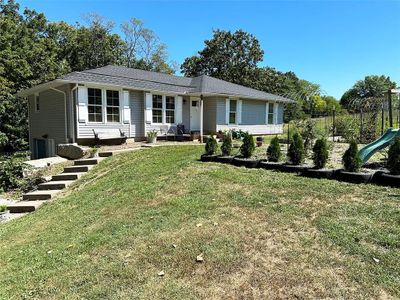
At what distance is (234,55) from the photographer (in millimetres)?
34688

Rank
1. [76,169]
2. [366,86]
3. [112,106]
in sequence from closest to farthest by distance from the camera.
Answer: [76,169] → [112,106] → [366,86]

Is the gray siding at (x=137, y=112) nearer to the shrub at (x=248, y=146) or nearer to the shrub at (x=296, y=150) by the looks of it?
the shrub at (x=248, y=146)

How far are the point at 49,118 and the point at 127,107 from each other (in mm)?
3840

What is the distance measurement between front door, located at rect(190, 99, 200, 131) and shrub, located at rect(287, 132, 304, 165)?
10488 mm

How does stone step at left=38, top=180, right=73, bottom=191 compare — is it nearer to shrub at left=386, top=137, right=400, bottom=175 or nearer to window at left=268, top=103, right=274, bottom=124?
shrub at left=386, top=137, right=400, bottom=175

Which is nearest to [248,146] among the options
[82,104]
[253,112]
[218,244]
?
Result: [218,244]

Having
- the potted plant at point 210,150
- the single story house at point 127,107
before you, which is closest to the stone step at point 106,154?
the single story house at point 127,107

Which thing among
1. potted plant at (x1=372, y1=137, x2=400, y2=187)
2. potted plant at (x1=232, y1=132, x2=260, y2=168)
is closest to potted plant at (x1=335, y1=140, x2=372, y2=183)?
potted plant at (x1=372, y1=137, x2=400, y2=187)

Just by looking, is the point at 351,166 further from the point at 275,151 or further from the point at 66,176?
the point at 66,176

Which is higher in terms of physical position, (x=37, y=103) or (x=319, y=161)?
(x=37, y=103)

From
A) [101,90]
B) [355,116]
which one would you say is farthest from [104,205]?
[355,116]

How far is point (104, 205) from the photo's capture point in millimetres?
5941

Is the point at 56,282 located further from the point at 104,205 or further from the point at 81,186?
the point at 81,186

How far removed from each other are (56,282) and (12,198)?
667 centimetres
